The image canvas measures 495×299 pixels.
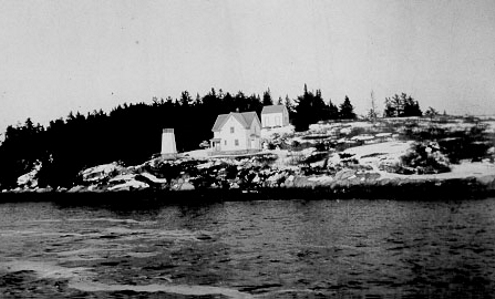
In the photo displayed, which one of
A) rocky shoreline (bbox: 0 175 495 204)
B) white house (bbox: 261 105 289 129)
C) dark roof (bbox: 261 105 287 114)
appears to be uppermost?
dark roof (bbox: 261 105 287 114)

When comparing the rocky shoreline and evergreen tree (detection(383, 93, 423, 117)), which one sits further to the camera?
evergreen tree (detection(383, 93, 423, 117))

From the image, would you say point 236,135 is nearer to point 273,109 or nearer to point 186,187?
point 186,187

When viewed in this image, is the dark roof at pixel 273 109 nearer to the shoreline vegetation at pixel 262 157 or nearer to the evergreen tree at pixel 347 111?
the shoreline vegetation at pixel 262 157

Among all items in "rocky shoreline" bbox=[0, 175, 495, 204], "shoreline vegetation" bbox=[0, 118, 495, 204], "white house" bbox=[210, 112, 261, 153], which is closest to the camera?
"rocky shoreline" bbox=[0, 175, 495, 204]

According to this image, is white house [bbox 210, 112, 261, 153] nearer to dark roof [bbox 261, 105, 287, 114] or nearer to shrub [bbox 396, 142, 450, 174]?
dark roof [bbox 261, 105, 287, 114]

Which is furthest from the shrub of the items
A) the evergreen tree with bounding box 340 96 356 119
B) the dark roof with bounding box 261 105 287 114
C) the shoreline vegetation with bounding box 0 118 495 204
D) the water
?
the dark roof with bounding box 261 105 287 114

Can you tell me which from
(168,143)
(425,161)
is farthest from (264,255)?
(168,143)

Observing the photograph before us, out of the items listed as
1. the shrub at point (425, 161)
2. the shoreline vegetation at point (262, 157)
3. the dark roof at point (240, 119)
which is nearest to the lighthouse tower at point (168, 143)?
the shoreline vegetation at point (262, 157)
